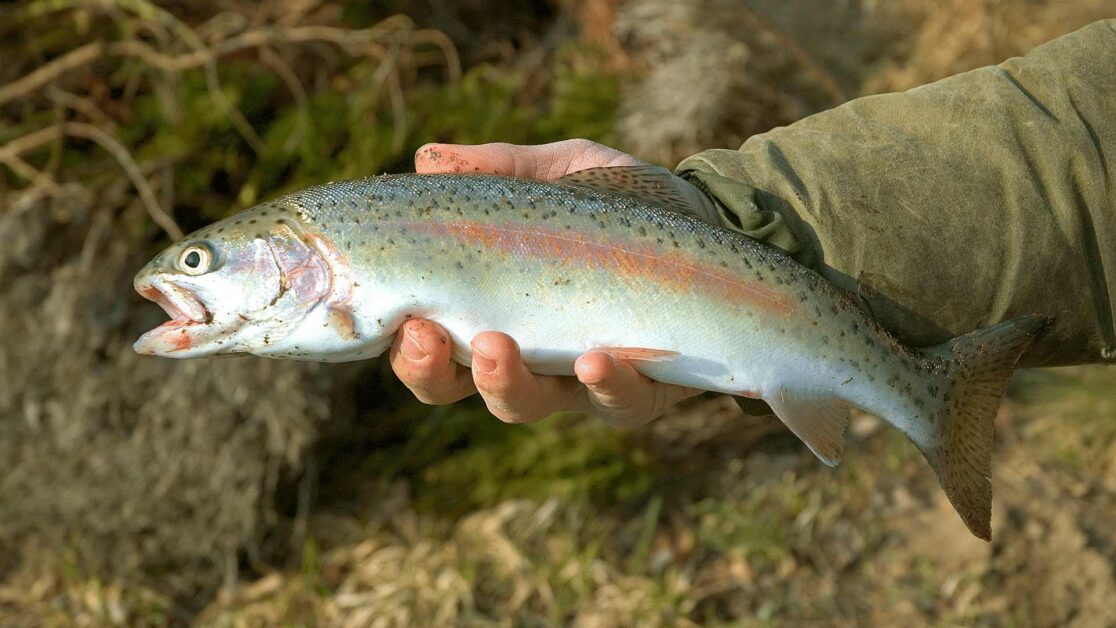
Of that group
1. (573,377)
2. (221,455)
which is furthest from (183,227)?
(573,377)

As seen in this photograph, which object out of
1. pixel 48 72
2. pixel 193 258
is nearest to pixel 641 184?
pixel 193 258

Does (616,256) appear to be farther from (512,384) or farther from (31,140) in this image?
(31,140)

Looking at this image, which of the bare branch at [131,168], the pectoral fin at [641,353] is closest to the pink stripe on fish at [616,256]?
the pectoral fin at [641,353]

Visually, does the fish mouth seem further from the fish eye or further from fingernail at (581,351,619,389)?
fingernail at (581,351,619,389)

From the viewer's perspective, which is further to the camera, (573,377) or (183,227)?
(183,227)

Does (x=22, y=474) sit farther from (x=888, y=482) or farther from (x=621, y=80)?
(x=888, y=482)

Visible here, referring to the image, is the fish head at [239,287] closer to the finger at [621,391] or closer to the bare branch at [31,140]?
the finger at [621,391]

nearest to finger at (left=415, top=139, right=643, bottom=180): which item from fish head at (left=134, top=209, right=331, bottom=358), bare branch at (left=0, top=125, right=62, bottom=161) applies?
fish head at (left=134, top=209, right=331, bottom=358)
